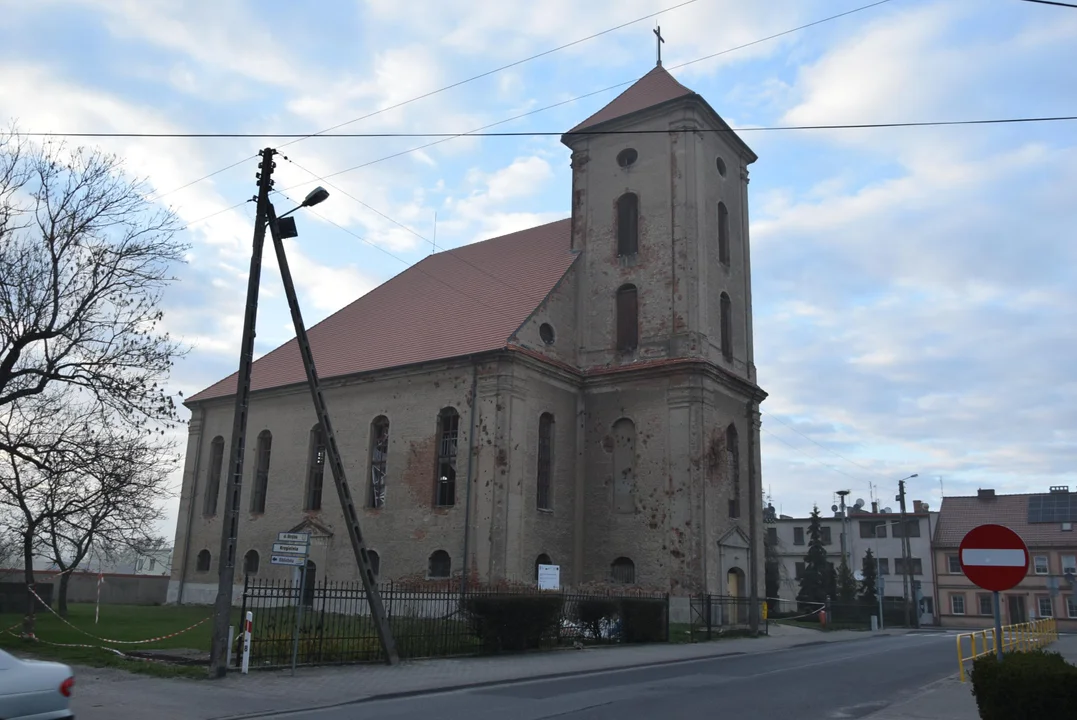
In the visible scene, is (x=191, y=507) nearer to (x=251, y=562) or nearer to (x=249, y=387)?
(x=251, y=562)

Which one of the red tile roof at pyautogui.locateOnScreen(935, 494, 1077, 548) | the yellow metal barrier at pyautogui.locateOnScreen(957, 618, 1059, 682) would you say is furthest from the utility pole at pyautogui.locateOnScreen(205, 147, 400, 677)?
the red tile roof at pyautogui.locateOnScreen(935, 494, 1077, 548)

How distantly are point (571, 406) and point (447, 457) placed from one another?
16.1 feet

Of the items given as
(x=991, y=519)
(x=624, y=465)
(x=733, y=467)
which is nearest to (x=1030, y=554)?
(x=991, y=519)

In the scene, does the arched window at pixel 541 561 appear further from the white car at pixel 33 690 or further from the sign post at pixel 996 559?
the white car at pixel 33 690

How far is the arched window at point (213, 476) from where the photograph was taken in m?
36.3

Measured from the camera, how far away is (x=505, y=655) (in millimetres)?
18469

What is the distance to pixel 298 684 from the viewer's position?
1345cm

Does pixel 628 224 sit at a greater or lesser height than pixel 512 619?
greater

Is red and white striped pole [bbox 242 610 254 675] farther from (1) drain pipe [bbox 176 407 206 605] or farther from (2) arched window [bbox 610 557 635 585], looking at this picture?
(1) drain pipe [bbox 176 407 206 605]

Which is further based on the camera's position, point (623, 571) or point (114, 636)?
point (623, 571)

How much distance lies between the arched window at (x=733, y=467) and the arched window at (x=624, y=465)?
3.55 m

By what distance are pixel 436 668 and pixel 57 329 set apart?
11.2 meters

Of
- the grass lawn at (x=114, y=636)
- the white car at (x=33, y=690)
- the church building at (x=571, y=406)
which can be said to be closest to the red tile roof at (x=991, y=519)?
the church building at (x=571, y=406)

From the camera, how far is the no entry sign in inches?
347
